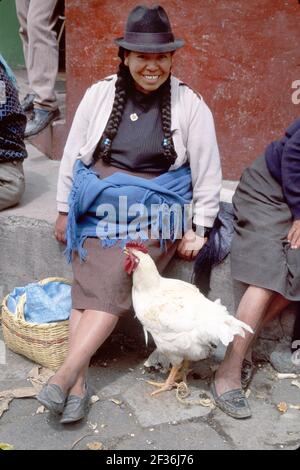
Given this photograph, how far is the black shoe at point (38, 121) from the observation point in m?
5.45

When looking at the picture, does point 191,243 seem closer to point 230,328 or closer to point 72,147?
point 230,328

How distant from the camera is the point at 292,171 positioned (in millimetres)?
3535

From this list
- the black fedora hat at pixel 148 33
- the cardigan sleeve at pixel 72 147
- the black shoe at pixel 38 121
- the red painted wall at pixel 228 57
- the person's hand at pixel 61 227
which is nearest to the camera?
the black fedora hat at pixel 148 33

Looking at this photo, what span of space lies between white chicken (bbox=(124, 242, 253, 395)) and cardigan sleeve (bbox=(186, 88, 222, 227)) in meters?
0.45

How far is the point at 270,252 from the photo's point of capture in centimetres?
355

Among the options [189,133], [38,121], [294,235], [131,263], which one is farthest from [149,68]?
[38,121]

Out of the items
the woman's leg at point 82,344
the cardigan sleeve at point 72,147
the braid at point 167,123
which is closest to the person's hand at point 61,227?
the cardigan sleeve at point 72,147

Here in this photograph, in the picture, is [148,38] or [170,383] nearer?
[148,38]

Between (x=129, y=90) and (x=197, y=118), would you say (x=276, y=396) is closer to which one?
(x=197, y=118)

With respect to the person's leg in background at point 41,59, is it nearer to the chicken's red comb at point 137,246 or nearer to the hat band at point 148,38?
the hat band at point 148,38

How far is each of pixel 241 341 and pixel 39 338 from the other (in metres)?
Result: 1.12

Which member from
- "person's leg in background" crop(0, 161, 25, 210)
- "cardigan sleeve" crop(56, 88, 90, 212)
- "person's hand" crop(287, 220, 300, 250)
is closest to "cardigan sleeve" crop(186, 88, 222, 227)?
"person's hand" crop(287, 220, 300, 250)

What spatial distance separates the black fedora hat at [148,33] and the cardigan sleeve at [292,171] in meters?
0.80

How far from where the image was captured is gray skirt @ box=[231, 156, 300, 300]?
3521 mm
